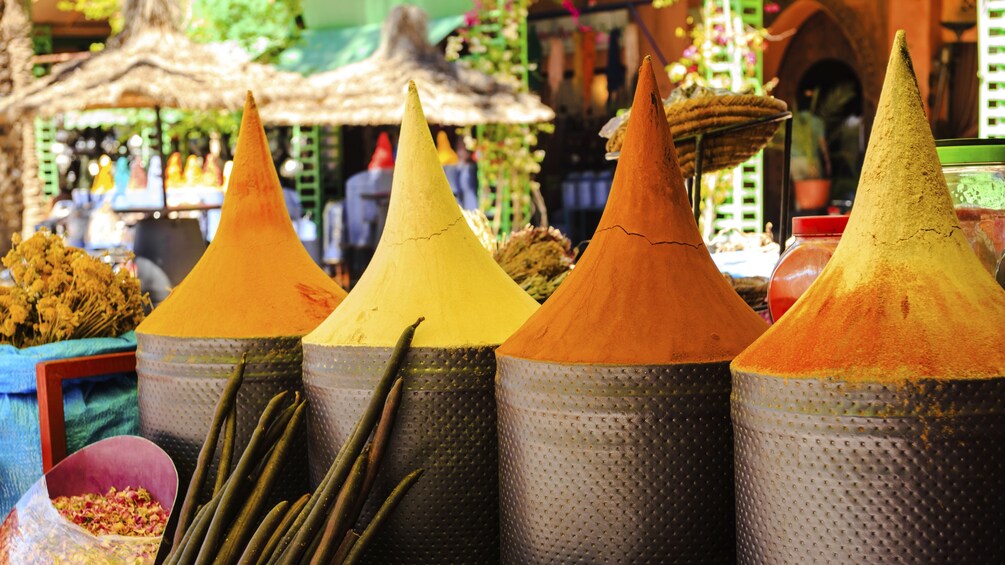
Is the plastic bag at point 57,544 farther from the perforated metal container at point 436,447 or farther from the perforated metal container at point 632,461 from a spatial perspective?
the perforated metal container at point 632,461

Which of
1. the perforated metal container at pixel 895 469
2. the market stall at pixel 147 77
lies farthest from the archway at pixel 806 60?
the perforated metal container at pixel 895 469

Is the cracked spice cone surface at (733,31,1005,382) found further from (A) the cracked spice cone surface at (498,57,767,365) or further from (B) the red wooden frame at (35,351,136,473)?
(B) the red wooden frame at (35,351,136,473)

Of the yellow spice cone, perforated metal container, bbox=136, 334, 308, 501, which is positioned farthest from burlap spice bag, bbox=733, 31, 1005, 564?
the yellow spice cone

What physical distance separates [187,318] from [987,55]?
5.08 meters

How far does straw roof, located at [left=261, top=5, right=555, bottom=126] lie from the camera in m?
7.06

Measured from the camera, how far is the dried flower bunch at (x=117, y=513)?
161 cm

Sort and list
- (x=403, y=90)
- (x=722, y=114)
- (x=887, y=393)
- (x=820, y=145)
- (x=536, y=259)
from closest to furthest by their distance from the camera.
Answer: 1. (x=887, y=393)
2. (x=722, y=114)
3. (x=536, y=259)
4. (x=403, y=90)
5. (x=820, y=145)

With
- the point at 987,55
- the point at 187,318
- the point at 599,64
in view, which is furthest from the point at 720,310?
the point at 599,64

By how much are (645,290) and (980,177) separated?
61cm

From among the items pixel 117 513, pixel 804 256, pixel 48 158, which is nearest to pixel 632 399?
pixel 804 256

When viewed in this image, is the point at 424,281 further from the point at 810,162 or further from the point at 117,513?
the point at 810,162

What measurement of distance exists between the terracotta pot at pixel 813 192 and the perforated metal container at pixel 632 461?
7.93 m

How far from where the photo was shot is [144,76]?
6684mm

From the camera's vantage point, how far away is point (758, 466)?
1.04 meters
